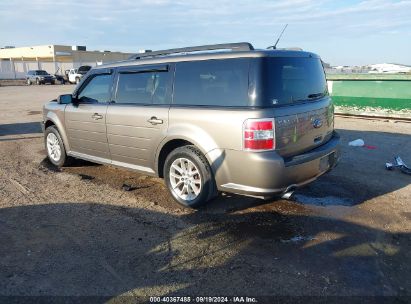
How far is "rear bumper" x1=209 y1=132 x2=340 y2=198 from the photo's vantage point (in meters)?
3.99

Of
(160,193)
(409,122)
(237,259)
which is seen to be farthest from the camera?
(409,122)

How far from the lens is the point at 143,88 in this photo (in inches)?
205

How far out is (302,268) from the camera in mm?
3443

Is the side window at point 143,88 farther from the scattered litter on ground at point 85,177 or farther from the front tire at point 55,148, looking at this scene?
the front tire at point 55,148

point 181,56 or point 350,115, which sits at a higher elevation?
point 181,56

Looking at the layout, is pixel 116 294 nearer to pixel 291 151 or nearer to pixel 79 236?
pixel 79 236

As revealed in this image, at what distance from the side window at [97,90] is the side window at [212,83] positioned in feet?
4.73

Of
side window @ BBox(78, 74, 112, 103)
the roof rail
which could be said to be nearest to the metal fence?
side window @ BBox(78, 74, 112, 103)

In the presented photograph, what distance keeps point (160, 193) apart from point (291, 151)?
206cm

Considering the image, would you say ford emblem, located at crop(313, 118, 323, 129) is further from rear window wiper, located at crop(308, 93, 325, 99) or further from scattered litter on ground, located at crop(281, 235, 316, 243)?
scattered litter on ground, located at crop(281, 235, 316, 243)

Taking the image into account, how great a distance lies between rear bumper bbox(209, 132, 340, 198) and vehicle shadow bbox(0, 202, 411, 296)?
1.51 ft

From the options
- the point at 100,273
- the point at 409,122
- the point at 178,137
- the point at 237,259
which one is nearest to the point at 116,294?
the point at 100,273

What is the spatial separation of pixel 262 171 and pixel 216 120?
770 millimetres

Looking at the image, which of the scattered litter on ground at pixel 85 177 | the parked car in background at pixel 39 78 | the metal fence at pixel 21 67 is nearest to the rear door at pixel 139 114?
the scattered litter on ground at pixel 85 177
